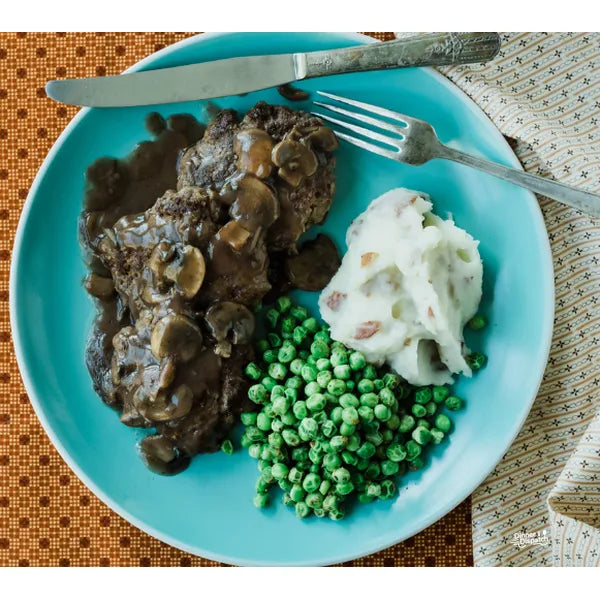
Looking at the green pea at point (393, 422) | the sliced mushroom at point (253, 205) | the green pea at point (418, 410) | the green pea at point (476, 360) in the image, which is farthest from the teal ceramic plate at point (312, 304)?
the sliced mushroom at point (253, 205)

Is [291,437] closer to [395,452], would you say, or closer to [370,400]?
[370,400]

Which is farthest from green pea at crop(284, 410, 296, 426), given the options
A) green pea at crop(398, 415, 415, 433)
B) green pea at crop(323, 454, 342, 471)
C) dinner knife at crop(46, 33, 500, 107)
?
dinner knife at crop(46, 33, 500, 107)

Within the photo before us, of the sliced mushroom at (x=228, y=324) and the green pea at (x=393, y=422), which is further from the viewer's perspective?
the green pea at (x=393, y=422)

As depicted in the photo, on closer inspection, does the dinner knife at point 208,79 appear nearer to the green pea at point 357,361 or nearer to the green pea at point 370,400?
the green pea at point 357,361

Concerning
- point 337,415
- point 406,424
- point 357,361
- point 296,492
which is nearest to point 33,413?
point 296,492

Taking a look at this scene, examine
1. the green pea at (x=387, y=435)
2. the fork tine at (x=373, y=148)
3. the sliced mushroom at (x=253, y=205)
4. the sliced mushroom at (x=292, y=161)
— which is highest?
the fork tine at (x=373, y=148)
